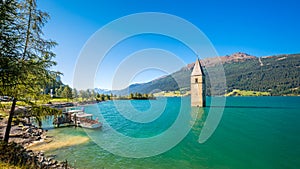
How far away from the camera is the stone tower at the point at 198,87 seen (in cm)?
6950

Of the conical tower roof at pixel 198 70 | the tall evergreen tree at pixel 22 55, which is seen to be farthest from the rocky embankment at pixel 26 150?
the conical tower roof at pixel 198 70

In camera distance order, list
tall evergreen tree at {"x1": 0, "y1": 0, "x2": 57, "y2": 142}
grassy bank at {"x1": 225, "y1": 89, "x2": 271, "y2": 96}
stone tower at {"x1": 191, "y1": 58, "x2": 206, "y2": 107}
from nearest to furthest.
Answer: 1. tall evergreen tree at {"x1": 0, "y1": 0, "x2": 57, "y2": 142}
2. stone tower at {"x1": 191, "y1": 58, "x2": 206, "y2": 107}
3. grassy bank at {"x1": 225, "y1": 89, "x2": 271, "y2": 96}

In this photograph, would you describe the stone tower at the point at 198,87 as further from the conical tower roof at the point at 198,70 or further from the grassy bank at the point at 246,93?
the grassy bank at the point at 246,93

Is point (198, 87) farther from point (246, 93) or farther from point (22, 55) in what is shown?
point (246, 93)

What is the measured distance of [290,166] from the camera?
14.4 m

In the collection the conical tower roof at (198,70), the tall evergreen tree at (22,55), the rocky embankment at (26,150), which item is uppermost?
the conical tower roof at (198,70)

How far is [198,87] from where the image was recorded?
228ft

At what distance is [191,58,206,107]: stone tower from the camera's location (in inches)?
2736

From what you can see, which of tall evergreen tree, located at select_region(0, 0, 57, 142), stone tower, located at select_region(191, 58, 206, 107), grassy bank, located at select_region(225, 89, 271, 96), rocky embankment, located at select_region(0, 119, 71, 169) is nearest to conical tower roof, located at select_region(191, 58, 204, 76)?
stone tower, located at select_region(191, 58, 206, 107)

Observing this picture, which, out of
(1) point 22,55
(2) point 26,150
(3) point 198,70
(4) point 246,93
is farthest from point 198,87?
(4) point 246,93

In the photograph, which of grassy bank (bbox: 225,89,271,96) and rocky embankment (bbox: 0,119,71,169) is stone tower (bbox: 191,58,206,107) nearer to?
rocky embankment (bbox: 0,119,71,169)

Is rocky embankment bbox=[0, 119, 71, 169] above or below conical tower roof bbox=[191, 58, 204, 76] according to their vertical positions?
below

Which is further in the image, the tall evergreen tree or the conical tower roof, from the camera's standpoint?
the conical tower roof

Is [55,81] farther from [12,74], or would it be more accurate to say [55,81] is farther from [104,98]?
[104,98]
